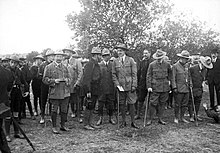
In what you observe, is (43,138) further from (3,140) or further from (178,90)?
(178,90)

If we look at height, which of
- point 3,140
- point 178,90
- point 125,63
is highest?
point 125,63

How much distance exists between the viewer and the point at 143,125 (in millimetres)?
7398

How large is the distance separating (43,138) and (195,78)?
5.28 meters

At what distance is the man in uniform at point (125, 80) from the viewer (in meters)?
7.21

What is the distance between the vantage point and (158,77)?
755 cm

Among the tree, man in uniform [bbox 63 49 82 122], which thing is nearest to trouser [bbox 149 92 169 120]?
man in uniform [bbox 63 49 82 122]

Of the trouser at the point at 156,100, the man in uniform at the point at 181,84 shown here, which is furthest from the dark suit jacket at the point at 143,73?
the man in uniform at the point at 181,84

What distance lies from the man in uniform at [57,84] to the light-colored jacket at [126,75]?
5.32ft

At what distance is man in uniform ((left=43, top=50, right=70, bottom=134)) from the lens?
21.0ft

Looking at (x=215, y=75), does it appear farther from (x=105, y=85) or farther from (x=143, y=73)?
(x=105, y=85)

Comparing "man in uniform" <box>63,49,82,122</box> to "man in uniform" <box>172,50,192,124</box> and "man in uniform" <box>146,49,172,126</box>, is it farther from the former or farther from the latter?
"man in uniform" <box>172,50,192,124</box>

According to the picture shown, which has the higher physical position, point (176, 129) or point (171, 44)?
point (171, 44)

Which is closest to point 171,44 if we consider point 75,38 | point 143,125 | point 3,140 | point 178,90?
point 75,38

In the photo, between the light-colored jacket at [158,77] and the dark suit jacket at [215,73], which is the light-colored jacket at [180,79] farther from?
the dark suit jacket at [215,73]
